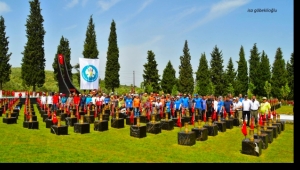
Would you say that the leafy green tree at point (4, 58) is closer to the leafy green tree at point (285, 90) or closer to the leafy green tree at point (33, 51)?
the leafy green tree at point (33, 51)

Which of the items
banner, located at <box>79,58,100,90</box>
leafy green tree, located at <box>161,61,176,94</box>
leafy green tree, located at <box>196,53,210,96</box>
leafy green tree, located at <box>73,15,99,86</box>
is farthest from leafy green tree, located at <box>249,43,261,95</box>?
banner, located at <box>79,58,100,90</box>

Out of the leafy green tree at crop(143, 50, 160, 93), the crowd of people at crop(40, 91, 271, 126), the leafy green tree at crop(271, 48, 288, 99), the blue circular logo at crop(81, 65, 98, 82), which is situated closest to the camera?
the crowd of people at crop(40, 91, 271, 126)

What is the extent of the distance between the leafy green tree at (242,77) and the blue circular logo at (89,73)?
5069cm

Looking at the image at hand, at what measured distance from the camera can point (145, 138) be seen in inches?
537

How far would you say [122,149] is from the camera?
1093cm

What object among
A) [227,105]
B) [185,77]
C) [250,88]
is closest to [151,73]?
[185,77]

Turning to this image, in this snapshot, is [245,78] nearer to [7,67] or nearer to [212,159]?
[7,67]

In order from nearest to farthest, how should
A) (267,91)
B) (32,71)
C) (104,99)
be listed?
(104,99), (32,71), (267,91)

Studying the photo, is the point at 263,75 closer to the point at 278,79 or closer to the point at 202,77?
the point at 278,79

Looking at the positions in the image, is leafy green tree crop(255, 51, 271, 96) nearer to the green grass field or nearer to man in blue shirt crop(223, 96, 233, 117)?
man in blue shirt crop(223, 96, 233, 117)

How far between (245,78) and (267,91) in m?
7.76

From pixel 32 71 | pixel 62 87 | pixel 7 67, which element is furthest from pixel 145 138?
pixel 7 67

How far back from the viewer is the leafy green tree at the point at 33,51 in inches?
2037

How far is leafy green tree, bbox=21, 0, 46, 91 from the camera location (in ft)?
170
